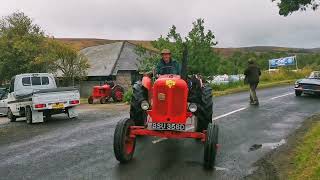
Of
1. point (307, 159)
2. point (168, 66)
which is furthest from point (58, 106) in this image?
point (307, 159)

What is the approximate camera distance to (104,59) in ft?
188

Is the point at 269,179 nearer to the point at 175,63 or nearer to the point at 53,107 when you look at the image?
the point at 175,63

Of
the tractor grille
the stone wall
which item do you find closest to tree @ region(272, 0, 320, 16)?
the tractor grille

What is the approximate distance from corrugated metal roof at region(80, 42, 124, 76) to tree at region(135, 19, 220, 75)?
21296 millimetres

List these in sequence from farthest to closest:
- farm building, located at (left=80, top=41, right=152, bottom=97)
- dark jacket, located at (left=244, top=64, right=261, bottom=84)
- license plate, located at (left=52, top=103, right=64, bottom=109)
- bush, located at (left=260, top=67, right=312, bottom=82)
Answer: farm building, located at (left=80, top=41, right=152, bottom=97)
bush, located at (left=260, top=67, right=312, bottom=82)
dark jacket, located at (left=244, top=64, right=261, bottom=84)
license plate, located at (left=52, top=103, right=64, bottom=109)

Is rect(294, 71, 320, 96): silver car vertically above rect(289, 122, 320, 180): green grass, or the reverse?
rect(294, 71, 320, 96): silver car

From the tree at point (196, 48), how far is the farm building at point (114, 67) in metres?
19.9

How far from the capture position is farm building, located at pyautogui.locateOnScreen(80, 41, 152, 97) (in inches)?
2089

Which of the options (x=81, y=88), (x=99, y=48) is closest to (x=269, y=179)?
(x=81, y=88)

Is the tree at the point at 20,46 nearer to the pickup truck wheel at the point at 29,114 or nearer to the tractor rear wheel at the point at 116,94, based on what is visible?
the tractor rear wheel at the point at 116,94

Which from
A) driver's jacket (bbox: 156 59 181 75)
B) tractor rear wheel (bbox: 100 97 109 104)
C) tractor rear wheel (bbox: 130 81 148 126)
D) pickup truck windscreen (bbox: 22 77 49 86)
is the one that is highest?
driver's jacket (bbox: 156 59 181 75)

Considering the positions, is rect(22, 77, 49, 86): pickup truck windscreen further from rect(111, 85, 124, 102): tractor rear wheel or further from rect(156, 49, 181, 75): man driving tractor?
rect(111, 85, 124, 102): tractor rear wheel

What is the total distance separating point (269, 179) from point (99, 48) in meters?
58.2

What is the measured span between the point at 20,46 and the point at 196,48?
26877mm
